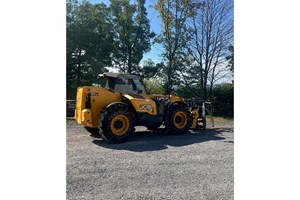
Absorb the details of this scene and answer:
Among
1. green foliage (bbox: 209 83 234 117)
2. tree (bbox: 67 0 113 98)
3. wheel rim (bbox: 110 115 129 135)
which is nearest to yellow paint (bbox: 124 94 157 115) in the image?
wheel rim (bbox: 110 115 129 135)

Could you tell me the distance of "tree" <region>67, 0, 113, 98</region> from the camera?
4.88 feet

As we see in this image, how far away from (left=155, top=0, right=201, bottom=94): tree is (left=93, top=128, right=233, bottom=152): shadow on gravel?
2.12ft

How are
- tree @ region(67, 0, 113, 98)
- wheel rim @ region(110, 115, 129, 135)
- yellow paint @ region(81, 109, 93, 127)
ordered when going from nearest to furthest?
tree @ region(67, 0, 113, 98) < yellow paint @ region(81, 109, 93, 127) < wheel rim @ region(110, 115, 129, 135)

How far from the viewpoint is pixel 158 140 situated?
8.20 feet

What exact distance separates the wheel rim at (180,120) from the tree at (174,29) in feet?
4.47

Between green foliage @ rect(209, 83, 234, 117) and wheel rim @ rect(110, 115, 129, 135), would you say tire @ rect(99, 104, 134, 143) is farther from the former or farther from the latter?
green foliage @ rect(209, 83, 234, 117)

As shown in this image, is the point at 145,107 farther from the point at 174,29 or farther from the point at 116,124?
the point at 174,29

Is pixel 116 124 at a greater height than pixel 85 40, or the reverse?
pixel 85 40

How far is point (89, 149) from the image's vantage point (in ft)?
6.28

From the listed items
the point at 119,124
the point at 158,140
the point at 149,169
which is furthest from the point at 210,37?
the point at 119,124

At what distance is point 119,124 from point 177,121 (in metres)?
0.79
